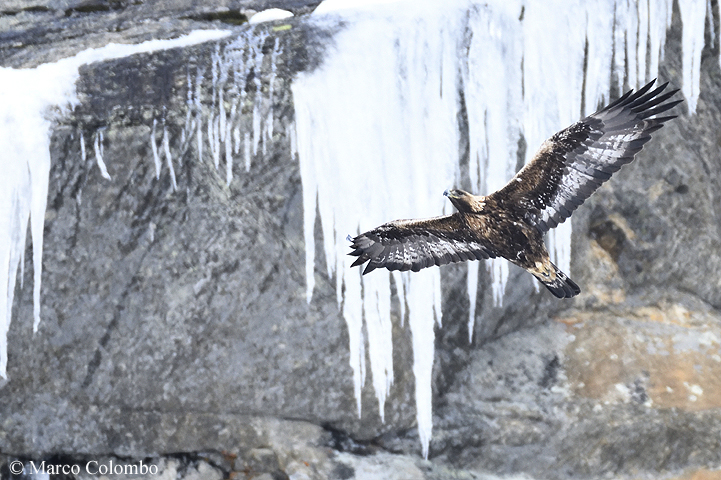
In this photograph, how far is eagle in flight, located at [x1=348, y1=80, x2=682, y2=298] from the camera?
3.72 meters

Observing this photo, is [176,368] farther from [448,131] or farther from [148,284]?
[448,131]

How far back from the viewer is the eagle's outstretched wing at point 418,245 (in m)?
4.32

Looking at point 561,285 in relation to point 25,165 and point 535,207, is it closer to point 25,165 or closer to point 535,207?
point 535,207

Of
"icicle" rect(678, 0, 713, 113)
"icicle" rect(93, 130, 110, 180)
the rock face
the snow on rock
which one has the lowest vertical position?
the rock face

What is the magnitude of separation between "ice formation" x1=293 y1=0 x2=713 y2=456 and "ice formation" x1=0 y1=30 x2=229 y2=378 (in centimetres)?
143

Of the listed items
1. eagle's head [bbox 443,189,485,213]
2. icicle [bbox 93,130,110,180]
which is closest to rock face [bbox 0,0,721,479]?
icicle [bbox 93,130,110,180]

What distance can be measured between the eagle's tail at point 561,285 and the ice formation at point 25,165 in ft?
8.91

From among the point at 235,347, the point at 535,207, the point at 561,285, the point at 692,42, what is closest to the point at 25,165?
the point at 235,347

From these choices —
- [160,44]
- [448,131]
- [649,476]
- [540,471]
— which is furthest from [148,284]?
[649,476]

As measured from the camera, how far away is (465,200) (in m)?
4.05

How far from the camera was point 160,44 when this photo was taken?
5.28m

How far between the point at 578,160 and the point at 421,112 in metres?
1.68

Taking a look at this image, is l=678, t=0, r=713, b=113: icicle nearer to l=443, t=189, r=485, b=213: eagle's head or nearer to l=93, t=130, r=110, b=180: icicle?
l=443, t=189, r=485, b=213: eagle's head

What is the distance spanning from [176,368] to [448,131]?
88.9 inches
